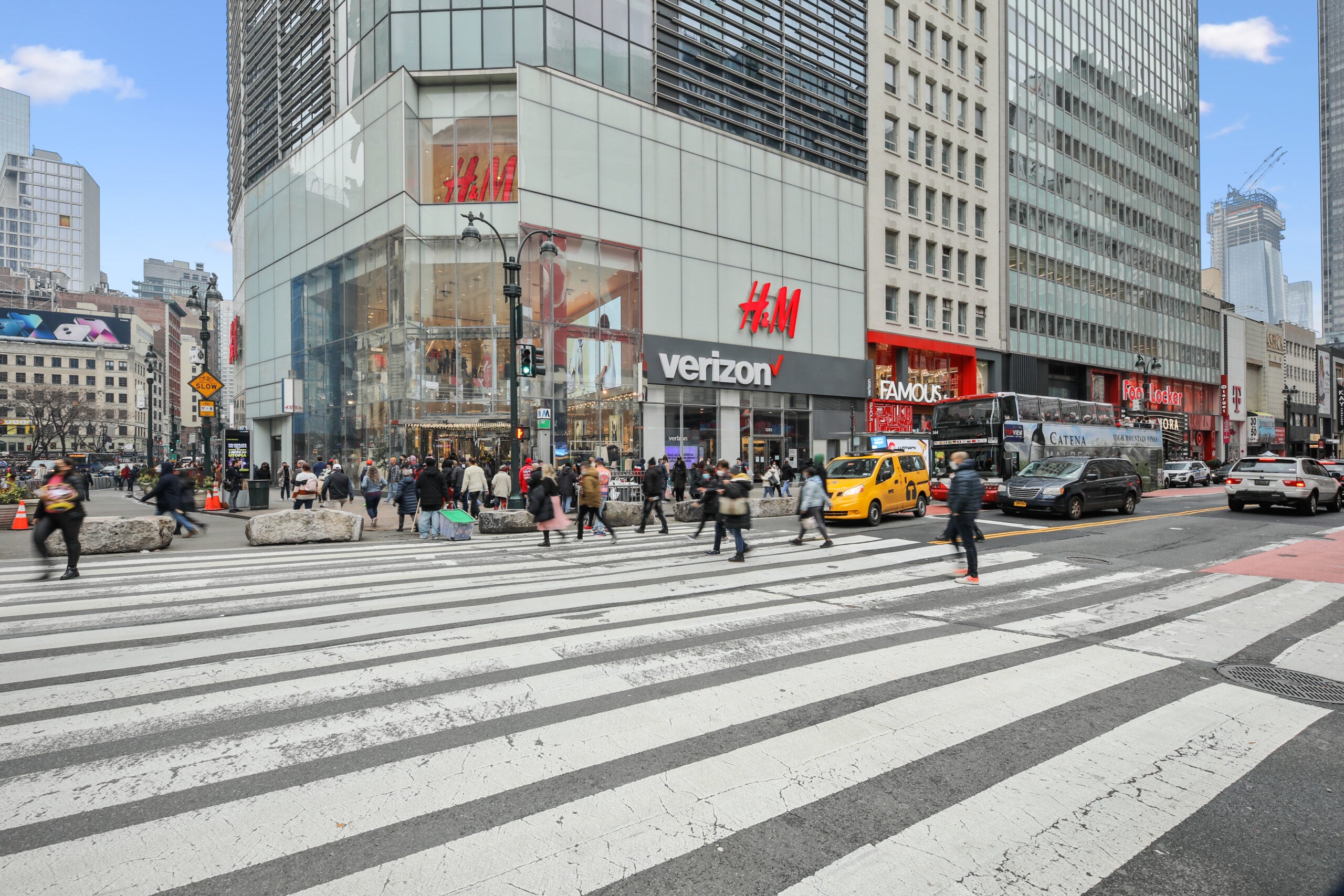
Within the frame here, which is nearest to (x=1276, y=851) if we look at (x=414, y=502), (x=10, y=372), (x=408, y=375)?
(x=414, y=502)

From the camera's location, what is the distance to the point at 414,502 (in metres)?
17.8

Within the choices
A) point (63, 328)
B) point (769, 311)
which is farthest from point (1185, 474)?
point (63, 328)

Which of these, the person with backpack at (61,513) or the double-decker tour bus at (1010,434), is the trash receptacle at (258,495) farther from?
the double-decker tour bus at (1010,434)

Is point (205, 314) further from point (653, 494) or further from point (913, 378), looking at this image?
point (913, 378)

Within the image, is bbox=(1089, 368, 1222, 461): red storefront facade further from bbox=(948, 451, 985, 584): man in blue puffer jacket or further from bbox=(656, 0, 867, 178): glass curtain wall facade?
bbox=(948, 451, 985, 584): man in blue puffer jacket

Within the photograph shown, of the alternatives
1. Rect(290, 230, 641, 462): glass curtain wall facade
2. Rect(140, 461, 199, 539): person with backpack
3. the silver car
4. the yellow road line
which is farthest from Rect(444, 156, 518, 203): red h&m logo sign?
the silver car

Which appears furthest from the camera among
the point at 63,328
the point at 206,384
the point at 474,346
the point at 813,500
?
the point at 63,328

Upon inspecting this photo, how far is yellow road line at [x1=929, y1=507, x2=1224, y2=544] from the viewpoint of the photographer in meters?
15.4

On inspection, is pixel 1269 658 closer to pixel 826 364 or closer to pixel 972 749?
pixel 972 749

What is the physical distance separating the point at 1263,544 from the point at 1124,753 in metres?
13.4

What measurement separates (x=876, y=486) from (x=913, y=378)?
27.2m

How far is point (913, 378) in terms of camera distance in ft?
140

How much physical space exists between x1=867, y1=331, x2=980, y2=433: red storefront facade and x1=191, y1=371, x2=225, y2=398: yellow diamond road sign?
31.3m

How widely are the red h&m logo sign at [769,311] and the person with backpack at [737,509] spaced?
23.7 meters
